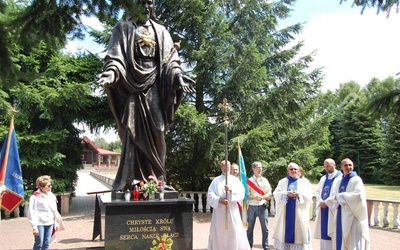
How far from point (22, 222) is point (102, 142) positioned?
10706 centimetres

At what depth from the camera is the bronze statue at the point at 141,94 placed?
6.36 meters

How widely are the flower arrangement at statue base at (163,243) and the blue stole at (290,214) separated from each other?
3.03 metres

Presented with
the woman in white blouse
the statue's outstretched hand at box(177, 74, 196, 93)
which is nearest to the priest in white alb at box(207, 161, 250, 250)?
the statue's outstretched hand at box(177, 74, 196, 93)

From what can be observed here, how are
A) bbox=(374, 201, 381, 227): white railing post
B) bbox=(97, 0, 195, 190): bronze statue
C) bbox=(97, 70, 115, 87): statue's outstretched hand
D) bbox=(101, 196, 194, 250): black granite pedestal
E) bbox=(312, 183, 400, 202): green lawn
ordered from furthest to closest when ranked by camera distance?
bbox=(312, 183, 400, 202): green lawn → bbox=(374, 201, 381, 227): white railing post → bbox=(97, 0, 195, 190): bronze statue → bbox=(97, 70, 115, 87): statue's outstretched hand → bbox=(101, 196, 194, 250): black granite pedestal

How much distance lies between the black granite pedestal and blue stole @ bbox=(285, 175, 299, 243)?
8.45 feet

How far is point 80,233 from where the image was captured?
10.6 meters

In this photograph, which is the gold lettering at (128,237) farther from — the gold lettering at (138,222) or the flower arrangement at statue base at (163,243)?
the flower arrangement at statue base at (163,243)

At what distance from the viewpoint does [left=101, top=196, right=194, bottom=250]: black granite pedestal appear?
5594 mm

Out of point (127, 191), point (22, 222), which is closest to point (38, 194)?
point (127, 191)

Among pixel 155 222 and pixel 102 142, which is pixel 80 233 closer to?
pixel 155 222

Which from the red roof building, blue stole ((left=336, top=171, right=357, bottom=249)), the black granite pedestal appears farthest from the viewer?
the red roof building

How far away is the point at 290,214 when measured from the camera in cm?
774

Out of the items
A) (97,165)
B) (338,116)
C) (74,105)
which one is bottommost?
(97,165)

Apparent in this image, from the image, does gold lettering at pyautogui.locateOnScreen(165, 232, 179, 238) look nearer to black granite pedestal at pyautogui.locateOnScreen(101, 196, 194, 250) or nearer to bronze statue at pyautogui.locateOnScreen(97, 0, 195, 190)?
black granite pedestal at pyautogui.locateOnScreen(101, 196, 194, 250)
